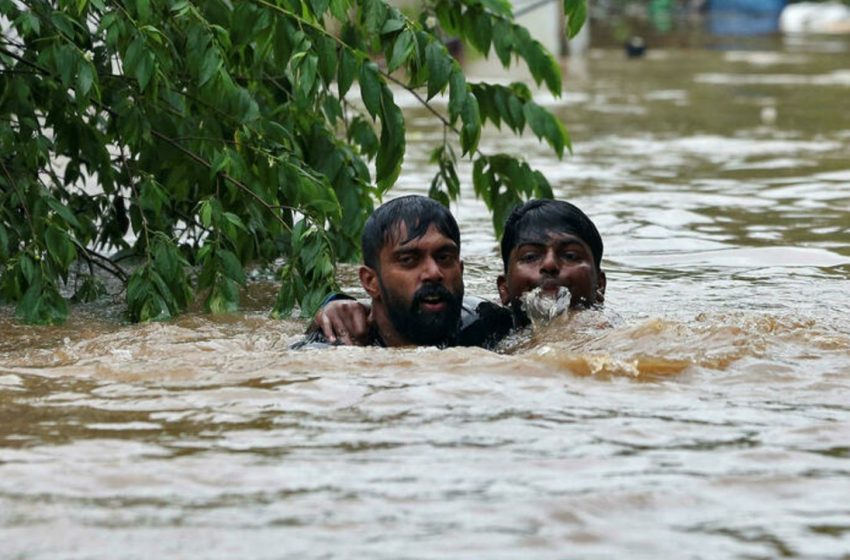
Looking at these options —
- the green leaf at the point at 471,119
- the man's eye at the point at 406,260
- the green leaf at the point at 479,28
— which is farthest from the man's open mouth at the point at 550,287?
the green leaf at the point at 479,28

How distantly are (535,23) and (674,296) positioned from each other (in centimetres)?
1772

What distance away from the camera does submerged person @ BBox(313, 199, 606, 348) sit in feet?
23.5

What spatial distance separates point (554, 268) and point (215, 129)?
5.89ft

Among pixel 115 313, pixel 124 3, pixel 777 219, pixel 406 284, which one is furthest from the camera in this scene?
pixel 777 219

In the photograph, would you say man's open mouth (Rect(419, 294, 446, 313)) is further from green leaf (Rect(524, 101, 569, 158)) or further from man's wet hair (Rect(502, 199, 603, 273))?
green leaf (Rect(524, 101, 569, 158))

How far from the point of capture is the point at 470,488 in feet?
15.4

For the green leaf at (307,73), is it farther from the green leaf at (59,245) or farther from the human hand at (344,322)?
the green leaf at (59,245)

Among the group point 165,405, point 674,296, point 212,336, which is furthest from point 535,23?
point 165,405

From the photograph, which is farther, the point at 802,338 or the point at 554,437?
the point at 802,338

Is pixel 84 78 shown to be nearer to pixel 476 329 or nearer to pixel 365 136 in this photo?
pixel 476 329

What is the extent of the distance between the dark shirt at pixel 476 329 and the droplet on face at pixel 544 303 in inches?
5.2

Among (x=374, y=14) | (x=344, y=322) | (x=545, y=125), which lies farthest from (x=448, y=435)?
(x=545, y=125)

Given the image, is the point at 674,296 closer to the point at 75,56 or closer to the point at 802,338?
the point at 802,338

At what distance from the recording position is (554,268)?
282 inches
